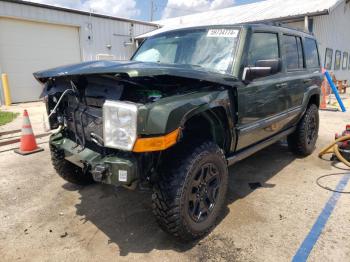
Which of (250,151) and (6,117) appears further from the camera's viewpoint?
(6,117)

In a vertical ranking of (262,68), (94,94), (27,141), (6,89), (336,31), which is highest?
(336,31)

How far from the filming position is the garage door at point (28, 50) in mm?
11000

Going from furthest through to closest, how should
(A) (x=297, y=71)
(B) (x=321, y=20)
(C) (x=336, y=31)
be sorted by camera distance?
(C) (x=336, y=31), (B) (x=321, y=20), (A) (x=297, y=71)

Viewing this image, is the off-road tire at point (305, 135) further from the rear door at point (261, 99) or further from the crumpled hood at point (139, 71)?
the crumpled hood at point (139, 71)

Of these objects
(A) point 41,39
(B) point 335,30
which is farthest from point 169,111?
(B) point 335,30

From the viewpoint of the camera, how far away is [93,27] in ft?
44.3

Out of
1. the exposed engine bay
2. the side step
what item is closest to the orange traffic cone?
the exposed engine bay

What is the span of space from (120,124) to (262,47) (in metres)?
2.11

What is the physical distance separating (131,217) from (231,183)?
144 centimetres

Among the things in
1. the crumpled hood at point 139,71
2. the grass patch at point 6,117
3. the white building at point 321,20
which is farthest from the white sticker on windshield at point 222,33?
the white building at point 321,20

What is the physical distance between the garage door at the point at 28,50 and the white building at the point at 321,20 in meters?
4.54

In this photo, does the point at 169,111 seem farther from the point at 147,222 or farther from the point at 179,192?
the point at 147,222

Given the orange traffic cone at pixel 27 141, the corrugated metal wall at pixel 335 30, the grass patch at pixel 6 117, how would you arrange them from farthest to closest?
the corrugated metal wall at pixel 335 30, the grass patch at pixel 6 117, the orange traffic cone at pixel 27 141

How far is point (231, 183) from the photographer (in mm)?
3770
